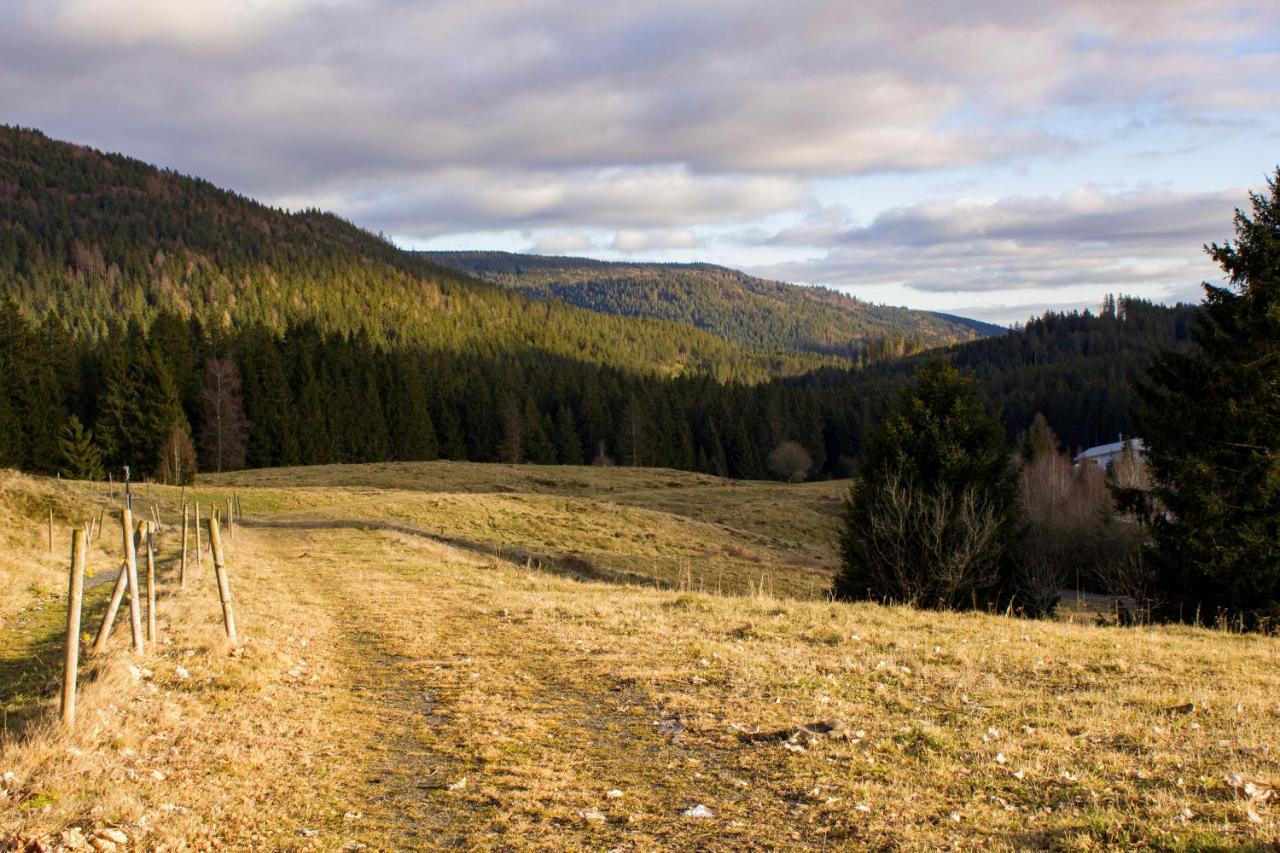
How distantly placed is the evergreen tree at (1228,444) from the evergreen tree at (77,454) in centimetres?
7446

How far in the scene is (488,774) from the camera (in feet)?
24.8

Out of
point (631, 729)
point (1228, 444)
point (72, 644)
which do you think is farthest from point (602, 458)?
point (72, 644)

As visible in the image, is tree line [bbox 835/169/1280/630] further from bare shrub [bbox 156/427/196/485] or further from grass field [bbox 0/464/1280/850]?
bare shrub [bbox 156/427/196/485]

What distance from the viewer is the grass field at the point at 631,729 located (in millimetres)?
6348

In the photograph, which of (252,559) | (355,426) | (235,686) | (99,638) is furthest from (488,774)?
(355,426)

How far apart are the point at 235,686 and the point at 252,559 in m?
15.3

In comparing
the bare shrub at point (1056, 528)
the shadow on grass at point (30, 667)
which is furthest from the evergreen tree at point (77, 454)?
the bare shrub at point (1056, 528)

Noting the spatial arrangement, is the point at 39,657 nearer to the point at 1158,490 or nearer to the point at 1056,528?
the point at 1158,490

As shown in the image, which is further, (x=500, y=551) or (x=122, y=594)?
(x=500, y=551)

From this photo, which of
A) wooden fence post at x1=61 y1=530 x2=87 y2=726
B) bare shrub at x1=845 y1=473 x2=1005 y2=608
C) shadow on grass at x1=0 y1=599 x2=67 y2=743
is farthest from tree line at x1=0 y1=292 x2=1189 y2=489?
wooden fence post at x1=61 y1=530 x2=87 y2=726

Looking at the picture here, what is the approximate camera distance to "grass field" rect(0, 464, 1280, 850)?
635 cm

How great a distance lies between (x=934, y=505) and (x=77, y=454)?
69968 mm

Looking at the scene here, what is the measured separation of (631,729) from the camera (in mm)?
8844

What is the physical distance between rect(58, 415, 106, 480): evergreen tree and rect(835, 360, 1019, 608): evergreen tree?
6633cm
